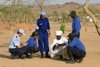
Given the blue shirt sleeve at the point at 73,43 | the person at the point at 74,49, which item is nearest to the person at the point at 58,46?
the person at the point at 74,49

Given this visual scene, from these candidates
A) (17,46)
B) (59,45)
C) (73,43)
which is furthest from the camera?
(59,45)

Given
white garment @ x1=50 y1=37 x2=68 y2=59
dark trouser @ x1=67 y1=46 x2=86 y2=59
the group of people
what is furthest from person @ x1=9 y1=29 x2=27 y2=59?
dark trouser @ x1=67 y1=46 x2=86 y2=59

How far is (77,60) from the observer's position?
861 centimetres

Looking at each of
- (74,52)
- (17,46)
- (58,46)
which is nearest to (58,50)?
(58,46)

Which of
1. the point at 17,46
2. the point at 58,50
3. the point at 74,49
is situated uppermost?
the point at 17,46

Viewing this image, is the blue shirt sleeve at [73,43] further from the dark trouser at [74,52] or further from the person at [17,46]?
the person at [17,46]

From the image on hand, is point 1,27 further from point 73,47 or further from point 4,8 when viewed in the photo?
point 73,47

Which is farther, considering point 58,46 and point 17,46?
point 58,46

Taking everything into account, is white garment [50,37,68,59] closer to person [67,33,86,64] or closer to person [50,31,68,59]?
person [50,31,68,59]

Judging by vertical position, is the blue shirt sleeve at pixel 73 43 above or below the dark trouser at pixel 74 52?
above

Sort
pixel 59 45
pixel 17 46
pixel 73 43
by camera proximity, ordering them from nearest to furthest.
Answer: pixel 73 43 < pixel 17 46 < pixel 59 45

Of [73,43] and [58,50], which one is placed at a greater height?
[73,43]

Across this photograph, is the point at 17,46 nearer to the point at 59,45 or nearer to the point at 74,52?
the point at 59,45

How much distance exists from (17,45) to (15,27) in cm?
2193
